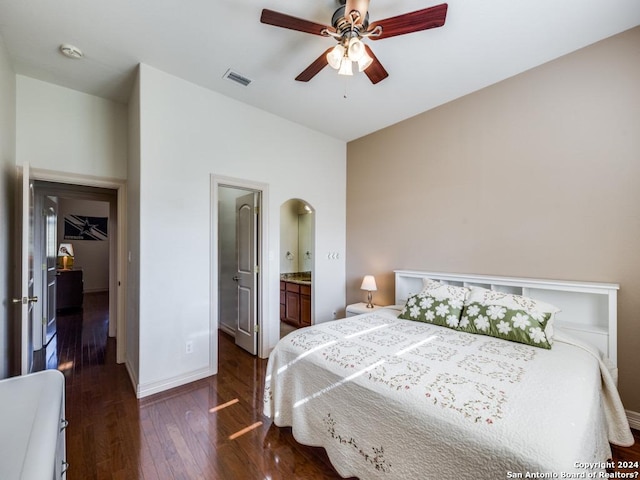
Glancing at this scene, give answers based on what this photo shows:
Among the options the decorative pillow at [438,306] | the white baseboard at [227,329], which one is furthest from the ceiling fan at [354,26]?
the white baseboard at [227,329]

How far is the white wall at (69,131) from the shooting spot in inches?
107

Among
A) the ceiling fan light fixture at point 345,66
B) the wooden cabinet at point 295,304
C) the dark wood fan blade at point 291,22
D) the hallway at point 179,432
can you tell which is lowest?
the hallway at point 179,432

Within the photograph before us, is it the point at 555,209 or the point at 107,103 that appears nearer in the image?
the point at 555,209

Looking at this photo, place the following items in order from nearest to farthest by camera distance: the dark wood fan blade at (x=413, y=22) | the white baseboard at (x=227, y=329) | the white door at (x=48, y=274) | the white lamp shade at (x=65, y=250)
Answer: the dark wood fan blade at (x=413, y=22) < the white door at (x=48, y=274) < the white baseboard at (x=227, y=329) < the white lamp shade at (x=65, y=250)

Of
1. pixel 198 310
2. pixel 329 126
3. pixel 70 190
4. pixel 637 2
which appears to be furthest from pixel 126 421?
pixel 637 2

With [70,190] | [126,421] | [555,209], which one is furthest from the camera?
[70,190]

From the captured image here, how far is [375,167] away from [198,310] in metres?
3.00

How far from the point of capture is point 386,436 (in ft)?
4.59

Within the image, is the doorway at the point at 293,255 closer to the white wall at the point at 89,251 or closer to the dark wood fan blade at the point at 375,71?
the dark wood fan blade at the point at 375,71

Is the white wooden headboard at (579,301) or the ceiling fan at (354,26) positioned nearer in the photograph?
the ceiling fan at (354,26)

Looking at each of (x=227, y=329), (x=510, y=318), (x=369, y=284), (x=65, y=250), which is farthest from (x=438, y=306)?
(x=65, y=250)

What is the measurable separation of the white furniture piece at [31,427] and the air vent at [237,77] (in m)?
2.70

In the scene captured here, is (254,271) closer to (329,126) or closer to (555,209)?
(329,126)

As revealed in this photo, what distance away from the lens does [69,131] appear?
291 cm
